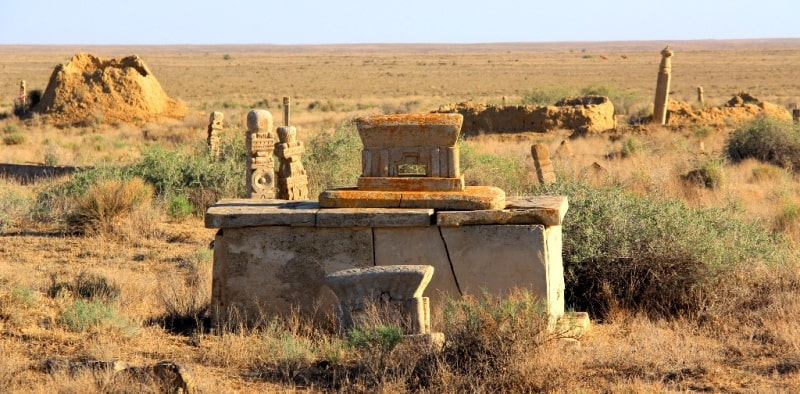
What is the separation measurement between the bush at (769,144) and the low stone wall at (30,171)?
12.1 metres

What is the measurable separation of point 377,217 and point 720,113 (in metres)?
19.1

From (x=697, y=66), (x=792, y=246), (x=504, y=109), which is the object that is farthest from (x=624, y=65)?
(x=792, y=246)

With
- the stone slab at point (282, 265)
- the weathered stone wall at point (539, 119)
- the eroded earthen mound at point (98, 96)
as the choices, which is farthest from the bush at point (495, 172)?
the eroded earthen mound at point (98, 96)

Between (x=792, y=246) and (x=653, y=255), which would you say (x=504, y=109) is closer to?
(x=792, y=246)

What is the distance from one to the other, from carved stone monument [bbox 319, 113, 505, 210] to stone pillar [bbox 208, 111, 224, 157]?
31.5ft

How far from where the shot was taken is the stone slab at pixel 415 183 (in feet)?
23.5

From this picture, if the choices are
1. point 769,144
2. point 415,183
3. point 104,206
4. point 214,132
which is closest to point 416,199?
point 415,183

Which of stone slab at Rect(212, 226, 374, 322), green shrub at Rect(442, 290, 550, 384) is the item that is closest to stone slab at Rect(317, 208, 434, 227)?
stone slab at Rect(212, 226, 374, 322)

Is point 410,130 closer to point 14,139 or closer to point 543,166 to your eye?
point 543,166

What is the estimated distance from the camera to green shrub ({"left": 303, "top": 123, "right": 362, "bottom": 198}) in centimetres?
1461

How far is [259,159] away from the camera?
1193 centimetres

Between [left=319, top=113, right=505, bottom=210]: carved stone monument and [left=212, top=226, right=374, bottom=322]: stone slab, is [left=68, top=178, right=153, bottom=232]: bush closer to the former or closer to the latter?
[left=212, top=226, right=374, bottom=322]: stone slab

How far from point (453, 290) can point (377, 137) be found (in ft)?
4.25

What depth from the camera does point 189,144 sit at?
2223 cm
